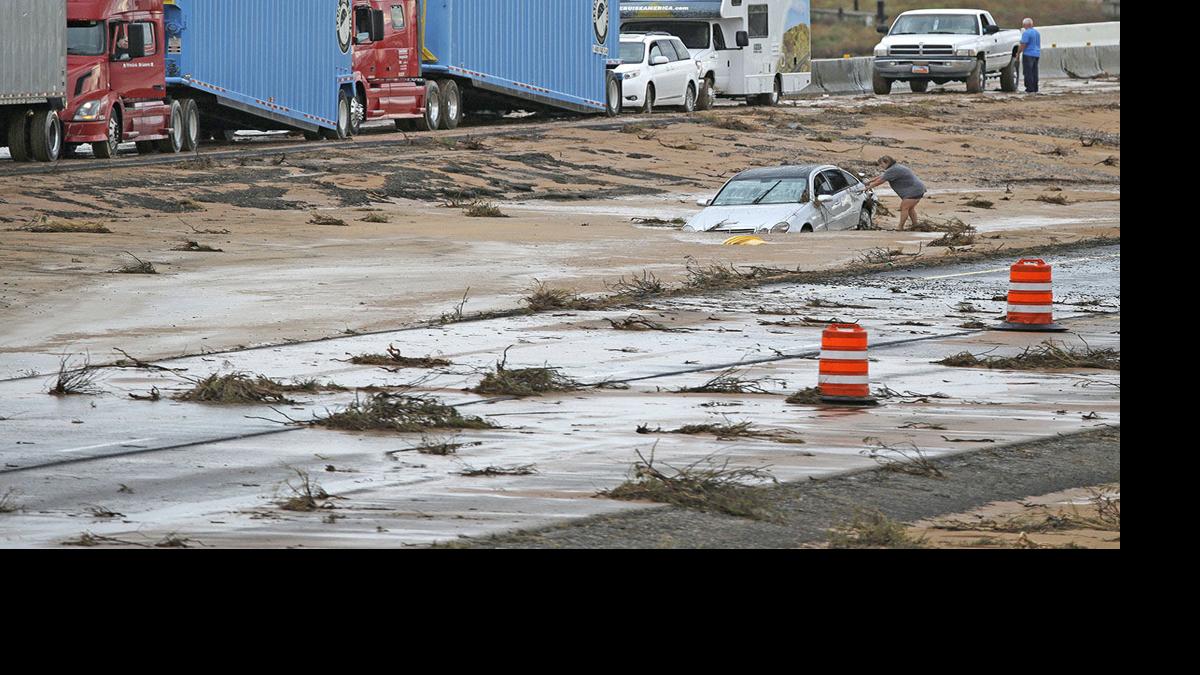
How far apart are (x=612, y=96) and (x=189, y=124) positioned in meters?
14.1

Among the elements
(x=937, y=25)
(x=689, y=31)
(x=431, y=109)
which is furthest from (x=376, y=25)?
(x=937, y=25)

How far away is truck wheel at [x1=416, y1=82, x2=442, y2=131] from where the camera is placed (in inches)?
1652

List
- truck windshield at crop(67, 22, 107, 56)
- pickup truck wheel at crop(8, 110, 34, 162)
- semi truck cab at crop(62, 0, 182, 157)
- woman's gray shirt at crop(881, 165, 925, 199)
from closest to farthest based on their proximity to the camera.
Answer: woman's gray shirt at crop(881, 165, 925, 199), pickup truck wheel at crop(8, 110, 34, 162), semi truck cab at crop(62, 0, 182, 157), truck windshield at crop(67, 22, 107, 56)

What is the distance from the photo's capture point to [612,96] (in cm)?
4747

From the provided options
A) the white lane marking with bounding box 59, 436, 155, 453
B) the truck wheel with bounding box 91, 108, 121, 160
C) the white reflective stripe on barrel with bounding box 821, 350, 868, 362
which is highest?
the truck wheel with bounding box 91, 108, 121, 160

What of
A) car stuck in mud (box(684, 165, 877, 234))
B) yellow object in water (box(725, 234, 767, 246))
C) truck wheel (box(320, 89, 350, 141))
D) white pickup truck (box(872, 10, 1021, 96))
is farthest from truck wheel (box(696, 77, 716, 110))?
yellow object in water (box(725, 234, 767, 246))

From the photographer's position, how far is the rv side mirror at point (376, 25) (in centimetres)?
3950

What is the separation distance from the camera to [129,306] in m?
19.0

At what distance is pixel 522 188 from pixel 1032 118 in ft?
64.4

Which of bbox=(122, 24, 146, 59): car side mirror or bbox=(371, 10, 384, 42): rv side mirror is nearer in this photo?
bbox=(122, 24, 146, 59): car side mirror

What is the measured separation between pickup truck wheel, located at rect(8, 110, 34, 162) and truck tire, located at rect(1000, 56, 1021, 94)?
108 ft

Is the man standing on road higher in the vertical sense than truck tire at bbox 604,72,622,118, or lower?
higher

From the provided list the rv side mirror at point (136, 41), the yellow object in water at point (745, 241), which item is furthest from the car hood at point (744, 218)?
the rv side mirror at point (136, 41)

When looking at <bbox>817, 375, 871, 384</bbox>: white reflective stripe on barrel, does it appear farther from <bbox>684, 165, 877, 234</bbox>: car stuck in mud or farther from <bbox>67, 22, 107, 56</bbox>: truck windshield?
<bbox>67, 22, 107, 56</bbox>: truck windshield
